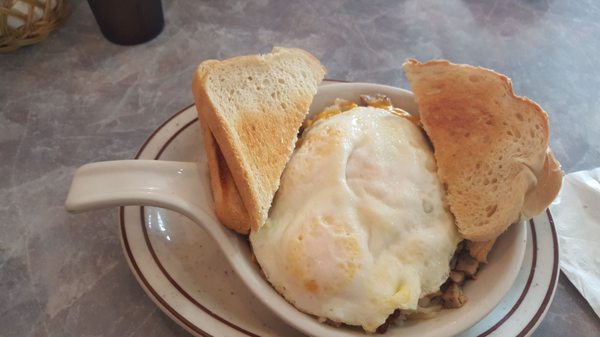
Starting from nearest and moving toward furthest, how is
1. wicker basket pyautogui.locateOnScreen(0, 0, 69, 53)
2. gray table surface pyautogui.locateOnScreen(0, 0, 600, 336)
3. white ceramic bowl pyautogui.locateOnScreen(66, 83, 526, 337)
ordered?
1. white ceramic bowl pyautogui.locateOnScreen(66, 83, 526, 337)
2. gray table surface pyautogui.locateOnScreen(0, 0, 600, 336)
3. wicker basket pyautogui.locateOnScreen(0, 0, 69, 53)

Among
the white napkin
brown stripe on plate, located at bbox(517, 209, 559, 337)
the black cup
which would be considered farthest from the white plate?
the black cup

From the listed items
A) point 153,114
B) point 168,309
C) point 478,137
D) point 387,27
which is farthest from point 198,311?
point 387,27

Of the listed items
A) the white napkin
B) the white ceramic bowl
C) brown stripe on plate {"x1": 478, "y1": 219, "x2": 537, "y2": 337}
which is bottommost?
the white napkin

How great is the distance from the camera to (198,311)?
83 centimetres

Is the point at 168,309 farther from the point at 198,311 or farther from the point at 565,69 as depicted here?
the point at 565,69

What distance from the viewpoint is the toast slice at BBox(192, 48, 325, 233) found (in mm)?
850

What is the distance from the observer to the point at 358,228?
820mm

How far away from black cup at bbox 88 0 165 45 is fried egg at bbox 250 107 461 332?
0.84 m

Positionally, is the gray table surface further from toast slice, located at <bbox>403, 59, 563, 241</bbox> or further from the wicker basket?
toast slice, located at <bbox>403, 59, 563, 241</bbox>

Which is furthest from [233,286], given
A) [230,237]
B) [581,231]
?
[581,231]

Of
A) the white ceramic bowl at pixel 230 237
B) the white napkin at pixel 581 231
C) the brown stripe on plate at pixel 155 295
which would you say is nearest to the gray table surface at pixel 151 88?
the white napkin at pixel 581 231

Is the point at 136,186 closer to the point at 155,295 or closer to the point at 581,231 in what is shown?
the point at 155,295

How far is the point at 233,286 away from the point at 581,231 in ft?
2.49

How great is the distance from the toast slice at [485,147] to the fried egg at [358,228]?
4cm
